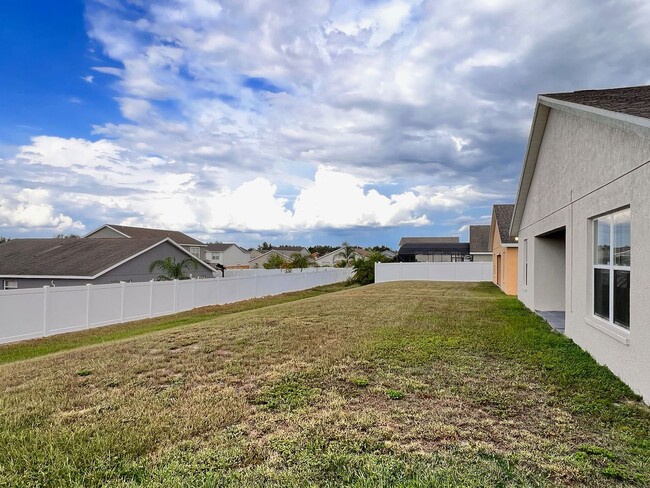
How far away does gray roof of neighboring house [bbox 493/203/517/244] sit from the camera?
21.0 metres

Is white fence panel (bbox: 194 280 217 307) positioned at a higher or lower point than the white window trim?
lower

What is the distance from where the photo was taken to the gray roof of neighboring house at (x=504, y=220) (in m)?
21.0

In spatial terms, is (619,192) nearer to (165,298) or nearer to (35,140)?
(165,298)

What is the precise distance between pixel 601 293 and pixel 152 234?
43561 millimetres

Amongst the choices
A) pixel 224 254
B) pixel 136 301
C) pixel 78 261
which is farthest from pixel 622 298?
pixel 224 254

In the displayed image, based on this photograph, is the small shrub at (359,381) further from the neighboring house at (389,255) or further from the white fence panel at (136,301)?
the neighboring house at (389,255)

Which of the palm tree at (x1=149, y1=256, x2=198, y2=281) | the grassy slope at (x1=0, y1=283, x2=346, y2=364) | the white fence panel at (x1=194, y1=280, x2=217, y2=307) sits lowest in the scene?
the grassy slope at (x1=0, y1=283, x2=346, y2=364)

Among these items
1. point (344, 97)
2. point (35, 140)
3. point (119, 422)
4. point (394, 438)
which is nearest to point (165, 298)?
point (35, 140)

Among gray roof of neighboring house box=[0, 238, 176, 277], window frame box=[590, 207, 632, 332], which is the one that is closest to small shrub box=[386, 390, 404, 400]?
window frame box=[590, 207, 632, 332]

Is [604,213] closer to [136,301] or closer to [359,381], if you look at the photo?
[359,381]

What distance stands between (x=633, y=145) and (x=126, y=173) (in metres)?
23.1

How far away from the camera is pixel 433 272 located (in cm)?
3438

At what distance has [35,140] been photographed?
18.1 meters

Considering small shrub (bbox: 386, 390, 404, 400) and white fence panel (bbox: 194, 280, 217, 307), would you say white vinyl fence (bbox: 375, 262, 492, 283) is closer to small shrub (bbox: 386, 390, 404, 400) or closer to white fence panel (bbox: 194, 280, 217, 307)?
white fence panel (bbox: 194, 280, 217, 307)
